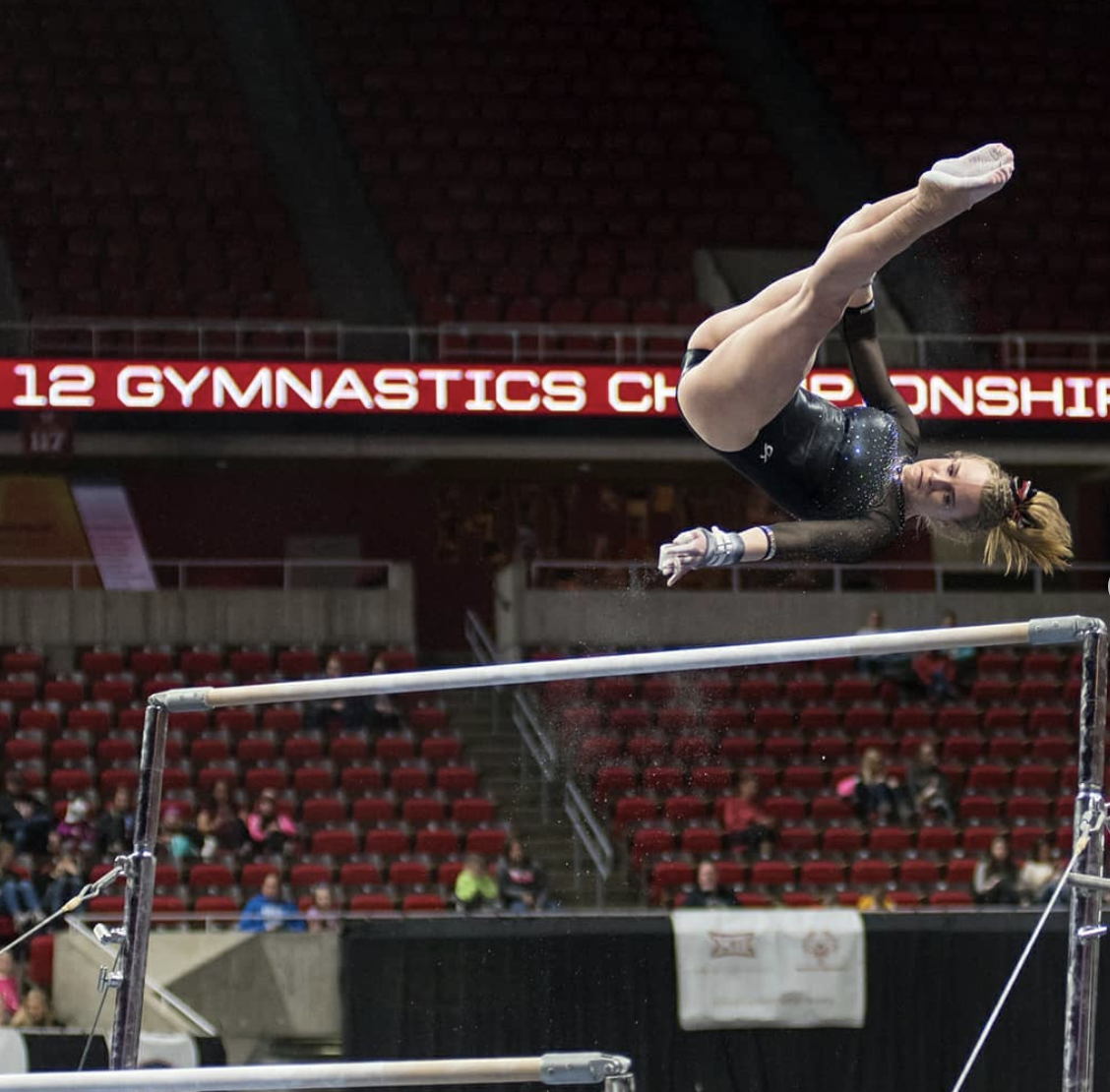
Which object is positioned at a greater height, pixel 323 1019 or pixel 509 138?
pixel 509 138

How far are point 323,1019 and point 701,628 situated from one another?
5548 millimetres

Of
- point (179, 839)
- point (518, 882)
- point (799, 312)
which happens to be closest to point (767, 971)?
point (518, 882)

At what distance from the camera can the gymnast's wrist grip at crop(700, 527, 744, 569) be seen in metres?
4.60

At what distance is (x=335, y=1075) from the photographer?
3.81 m

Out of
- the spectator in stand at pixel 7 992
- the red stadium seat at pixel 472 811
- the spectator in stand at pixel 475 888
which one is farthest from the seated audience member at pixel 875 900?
the spectator in stand at pixel 7 992

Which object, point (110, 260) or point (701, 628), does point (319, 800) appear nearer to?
point (701, 628)

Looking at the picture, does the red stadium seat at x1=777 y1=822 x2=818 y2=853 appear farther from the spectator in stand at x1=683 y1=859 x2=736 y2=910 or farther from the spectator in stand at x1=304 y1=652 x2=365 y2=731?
the spectator in stand at x1=304 y1=652 x2=365 y2=731

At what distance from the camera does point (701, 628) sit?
13.6m

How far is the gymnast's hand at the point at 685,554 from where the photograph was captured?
180 inches

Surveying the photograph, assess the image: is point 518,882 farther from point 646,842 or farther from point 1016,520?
point 1016,520

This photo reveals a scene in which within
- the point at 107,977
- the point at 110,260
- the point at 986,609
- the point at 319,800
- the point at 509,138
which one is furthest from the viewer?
the point at 509,138

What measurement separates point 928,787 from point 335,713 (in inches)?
160

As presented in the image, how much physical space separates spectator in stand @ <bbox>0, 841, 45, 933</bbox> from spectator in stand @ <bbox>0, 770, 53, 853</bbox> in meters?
0.58

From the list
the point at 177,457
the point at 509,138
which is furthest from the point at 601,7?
the point at 177,457
